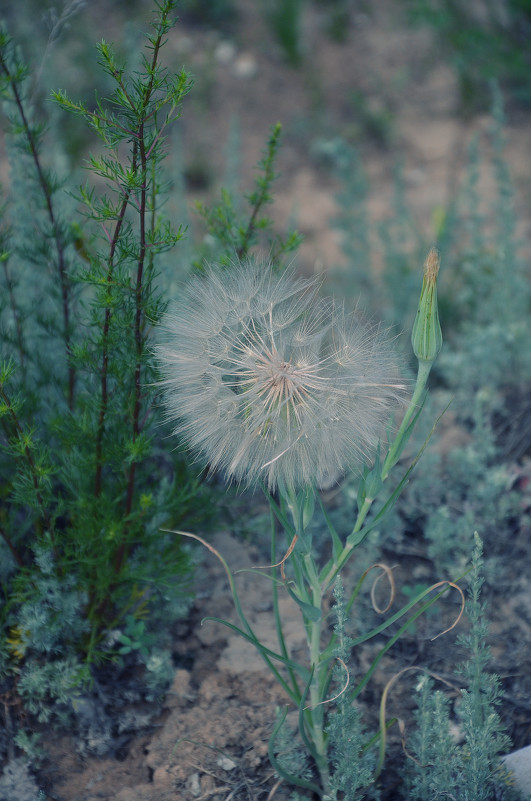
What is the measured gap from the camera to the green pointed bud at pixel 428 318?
1.60 metres

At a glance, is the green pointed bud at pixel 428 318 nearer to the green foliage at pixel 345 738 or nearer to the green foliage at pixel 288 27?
the green foliage at pixel 345 738

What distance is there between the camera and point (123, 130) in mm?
1613

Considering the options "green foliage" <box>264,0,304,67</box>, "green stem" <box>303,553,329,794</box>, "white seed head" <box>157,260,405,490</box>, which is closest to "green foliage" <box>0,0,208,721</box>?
"white seed head" <box>157,260,405,490</box>

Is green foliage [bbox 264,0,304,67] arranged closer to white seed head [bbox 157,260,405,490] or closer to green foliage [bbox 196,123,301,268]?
green foliage [bbox 196,123,301,268]

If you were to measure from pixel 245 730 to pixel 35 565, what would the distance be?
0.83 metres

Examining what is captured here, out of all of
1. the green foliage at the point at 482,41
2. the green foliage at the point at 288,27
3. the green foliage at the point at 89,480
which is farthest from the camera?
the green foliage at the point at 288,27

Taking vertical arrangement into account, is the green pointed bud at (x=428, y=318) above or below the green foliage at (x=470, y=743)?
above

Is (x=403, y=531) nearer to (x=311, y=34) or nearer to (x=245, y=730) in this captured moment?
(x=245, y=730)

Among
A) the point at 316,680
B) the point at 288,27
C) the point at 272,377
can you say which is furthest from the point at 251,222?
the point at 288,27

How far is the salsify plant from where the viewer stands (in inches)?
66.6

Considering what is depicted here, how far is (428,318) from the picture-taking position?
1.64m

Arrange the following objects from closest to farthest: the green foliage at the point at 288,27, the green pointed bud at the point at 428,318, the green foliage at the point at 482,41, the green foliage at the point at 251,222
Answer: the green pointed bud at the point at 428,318
the green foliage at the point at 251,222
the green foliage at the point at 482,41
the green foliage at the point at 288,27

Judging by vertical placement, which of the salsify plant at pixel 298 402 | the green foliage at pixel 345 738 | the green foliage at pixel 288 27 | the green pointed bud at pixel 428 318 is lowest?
the green foliage at pixel 345 738

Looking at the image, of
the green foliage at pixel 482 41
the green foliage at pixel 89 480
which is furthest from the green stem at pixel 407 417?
the green foliage at pixel 482 41
